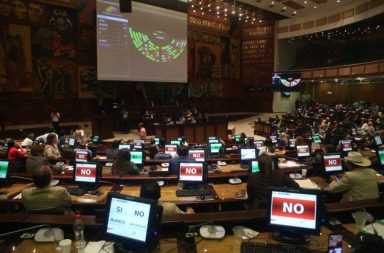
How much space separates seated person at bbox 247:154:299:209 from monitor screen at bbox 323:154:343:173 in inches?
76.9

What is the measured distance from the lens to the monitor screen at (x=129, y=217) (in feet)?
8.67

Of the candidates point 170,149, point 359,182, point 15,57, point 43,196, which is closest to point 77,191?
point 43,196

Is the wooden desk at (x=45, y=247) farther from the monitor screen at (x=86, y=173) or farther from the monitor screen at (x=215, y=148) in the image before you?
the monitor screen at (x=215, y=148)

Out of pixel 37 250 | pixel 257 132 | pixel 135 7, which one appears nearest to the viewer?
pixel 37 250

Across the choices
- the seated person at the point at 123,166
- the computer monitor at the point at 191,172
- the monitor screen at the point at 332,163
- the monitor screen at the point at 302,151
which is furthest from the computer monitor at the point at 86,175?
the monitor screen at the point at 302,151

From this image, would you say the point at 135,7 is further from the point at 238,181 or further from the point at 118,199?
the point at 118,199

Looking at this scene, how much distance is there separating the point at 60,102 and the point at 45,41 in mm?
2969

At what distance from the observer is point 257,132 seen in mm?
18375

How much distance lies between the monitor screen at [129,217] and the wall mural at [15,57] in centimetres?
1400

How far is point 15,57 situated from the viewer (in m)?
14.5

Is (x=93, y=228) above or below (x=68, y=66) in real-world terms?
below

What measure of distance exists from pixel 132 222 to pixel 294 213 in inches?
57.1

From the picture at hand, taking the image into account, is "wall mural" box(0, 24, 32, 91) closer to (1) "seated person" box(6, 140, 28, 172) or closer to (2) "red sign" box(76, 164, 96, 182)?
(1) "seated person" box(6, 140, 28, 172)

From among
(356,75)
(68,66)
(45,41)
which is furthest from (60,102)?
(356,75)
